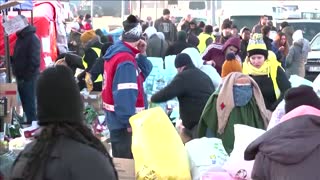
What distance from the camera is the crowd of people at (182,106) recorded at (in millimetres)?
3084

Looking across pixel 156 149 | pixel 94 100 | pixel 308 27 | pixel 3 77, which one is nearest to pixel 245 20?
pixel 308 27

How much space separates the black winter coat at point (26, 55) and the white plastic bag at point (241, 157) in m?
6.14

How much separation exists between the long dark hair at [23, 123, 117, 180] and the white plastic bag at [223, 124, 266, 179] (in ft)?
8.84

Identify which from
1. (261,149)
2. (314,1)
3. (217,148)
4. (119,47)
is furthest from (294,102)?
(314,1)

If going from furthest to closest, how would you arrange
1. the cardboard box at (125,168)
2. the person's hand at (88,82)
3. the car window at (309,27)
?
the car window at (309,27), the person's hand at (88,82), the cardboard box at (125,168)

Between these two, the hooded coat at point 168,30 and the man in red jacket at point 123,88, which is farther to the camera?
the hooded coat at point 168,30

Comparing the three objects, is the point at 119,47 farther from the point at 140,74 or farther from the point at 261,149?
the point at 261,149

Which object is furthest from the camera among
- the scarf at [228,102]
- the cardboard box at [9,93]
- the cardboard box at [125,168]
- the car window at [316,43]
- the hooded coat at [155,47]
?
the car window at [316,43]

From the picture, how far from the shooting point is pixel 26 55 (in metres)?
11.6

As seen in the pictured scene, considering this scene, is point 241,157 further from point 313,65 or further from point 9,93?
point 313,65

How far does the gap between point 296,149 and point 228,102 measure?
2605 mm

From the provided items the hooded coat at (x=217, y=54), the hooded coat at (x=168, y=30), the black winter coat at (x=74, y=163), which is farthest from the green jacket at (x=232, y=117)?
the hooded coat at (x=168, y=30)

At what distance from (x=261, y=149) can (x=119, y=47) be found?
2.50 meters

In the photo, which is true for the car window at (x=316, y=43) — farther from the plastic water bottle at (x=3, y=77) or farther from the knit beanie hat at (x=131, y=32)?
the knit beanie hat at (x=131, y=32)
